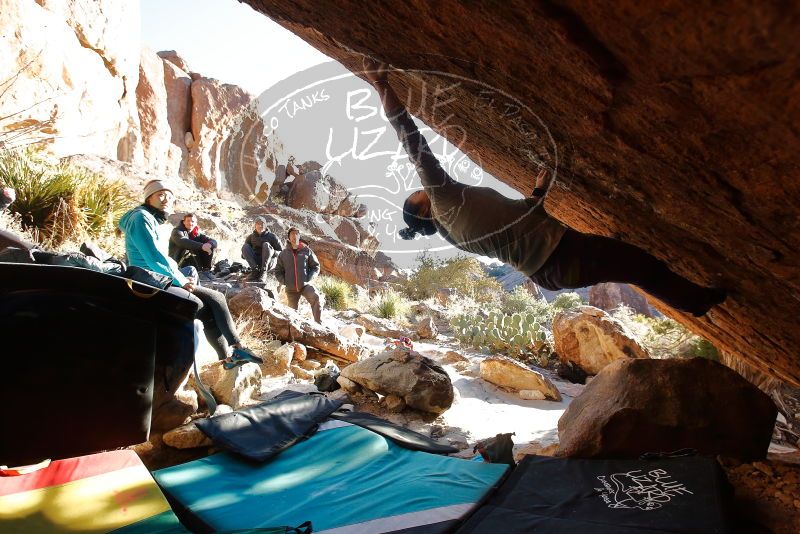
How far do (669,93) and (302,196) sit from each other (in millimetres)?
22733

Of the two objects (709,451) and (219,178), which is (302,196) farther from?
(709,451)

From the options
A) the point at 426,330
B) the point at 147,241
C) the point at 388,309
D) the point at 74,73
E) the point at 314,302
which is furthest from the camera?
the point at 388,309

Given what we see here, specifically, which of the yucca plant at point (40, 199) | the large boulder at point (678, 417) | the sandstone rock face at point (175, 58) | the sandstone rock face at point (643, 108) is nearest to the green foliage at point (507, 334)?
the large boulder at point (678, 417)

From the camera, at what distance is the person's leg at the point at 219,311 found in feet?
12.8

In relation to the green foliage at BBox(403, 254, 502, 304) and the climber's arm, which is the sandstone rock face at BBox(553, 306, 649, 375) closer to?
the climber's arm

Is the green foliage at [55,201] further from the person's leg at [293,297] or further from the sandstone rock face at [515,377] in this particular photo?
the sandstone rock face at [515,377]

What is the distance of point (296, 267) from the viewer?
25.5ft

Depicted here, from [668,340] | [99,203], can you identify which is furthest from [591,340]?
[99,203]

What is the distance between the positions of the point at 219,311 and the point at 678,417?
12.1 feet

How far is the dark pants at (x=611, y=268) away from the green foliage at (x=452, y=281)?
17.6 m

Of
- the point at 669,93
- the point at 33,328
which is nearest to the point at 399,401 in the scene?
the point at 33,328

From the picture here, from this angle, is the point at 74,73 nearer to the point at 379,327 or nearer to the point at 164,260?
the point at 379,327

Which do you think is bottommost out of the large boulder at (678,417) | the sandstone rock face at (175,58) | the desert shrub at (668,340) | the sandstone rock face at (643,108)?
the desert shrub at (668,340)

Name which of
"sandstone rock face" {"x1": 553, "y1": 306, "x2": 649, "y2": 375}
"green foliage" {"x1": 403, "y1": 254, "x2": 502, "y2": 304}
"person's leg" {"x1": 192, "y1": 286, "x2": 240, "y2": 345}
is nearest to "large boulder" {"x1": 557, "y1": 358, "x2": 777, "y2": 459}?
"person's leg" {"x1": 192, "y1": 286, "x2": 240, "y2": 345}
